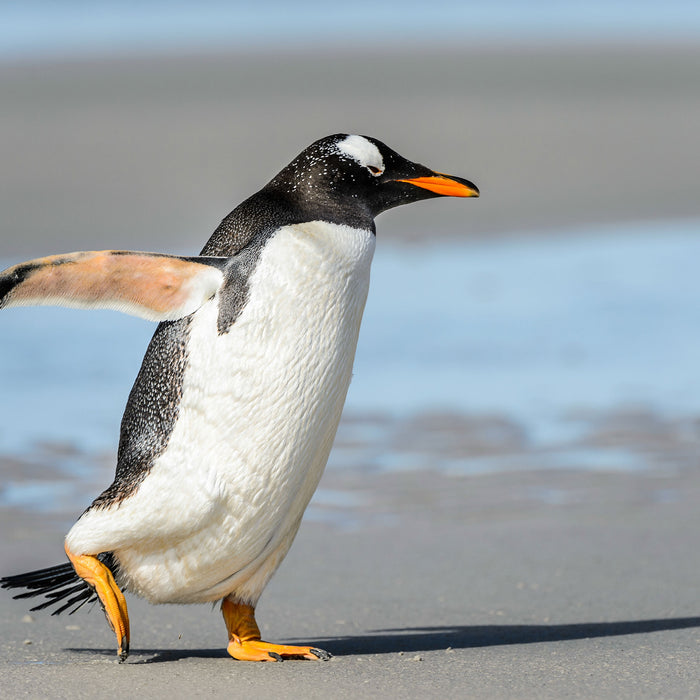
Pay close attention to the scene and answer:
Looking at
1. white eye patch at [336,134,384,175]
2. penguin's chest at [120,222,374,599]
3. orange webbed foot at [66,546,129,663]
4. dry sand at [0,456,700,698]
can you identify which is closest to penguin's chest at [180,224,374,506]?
penguin's chest at [120,222,374,599]

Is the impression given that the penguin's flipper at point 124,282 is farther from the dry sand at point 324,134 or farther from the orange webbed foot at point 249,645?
the dry sand at point 324,134

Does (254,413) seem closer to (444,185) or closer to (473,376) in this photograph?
(444,185)

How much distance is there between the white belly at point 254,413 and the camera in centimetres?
289

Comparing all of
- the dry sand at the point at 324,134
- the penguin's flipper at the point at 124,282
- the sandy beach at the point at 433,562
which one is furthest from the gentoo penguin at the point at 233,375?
the dry sand at the point at 324,134

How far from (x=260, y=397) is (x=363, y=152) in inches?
23.9

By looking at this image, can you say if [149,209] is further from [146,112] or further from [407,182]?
[407,182]

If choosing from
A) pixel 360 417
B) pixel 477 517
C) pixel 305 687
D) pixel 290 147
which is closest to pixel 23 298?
pixel 305 687

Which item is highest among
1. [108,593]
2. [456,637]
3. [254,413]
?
[254,413]

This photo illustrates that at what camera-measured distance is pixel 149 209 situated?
1131 centimetres

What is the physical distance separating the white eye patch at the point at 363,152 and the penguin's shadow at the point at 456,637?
111 centimetres

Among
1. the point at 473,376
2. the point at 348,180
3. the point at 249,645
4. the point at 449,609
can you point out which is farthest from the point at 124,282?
the point at 473,376

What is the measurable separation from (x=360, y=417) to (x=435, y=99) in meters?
13.5

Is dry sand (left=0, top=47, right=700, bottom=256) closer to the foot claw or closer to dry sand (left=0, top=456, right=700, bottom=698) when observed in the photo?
dry sand (left=0, top=456, right=700, bottom=698)

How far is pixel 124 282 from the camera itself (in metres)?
2.96
